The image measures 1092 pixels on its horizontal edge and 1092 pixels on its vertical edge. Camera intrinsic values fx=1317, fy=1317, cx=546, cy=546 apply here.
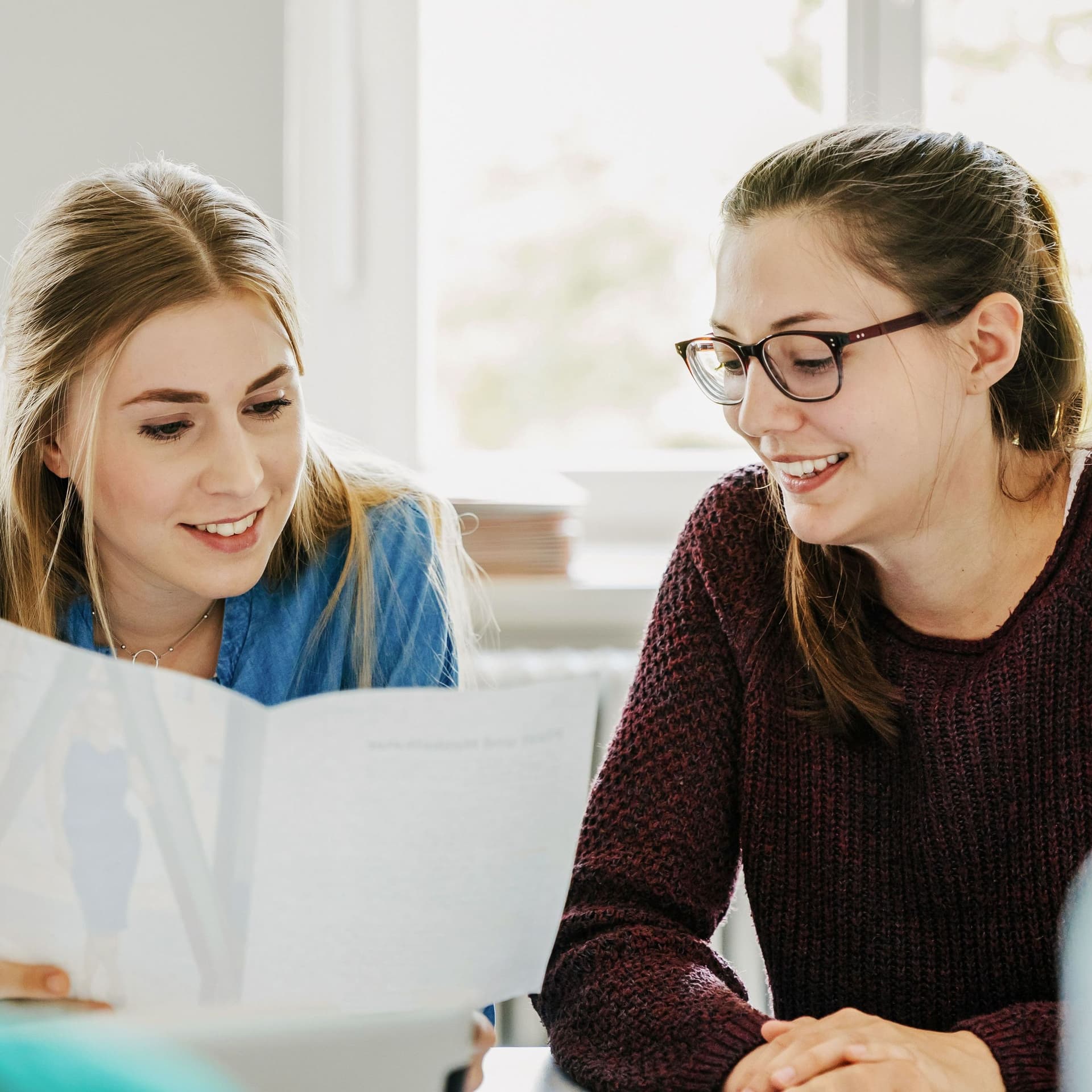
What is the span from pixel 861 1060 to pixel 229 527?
687 millimetres

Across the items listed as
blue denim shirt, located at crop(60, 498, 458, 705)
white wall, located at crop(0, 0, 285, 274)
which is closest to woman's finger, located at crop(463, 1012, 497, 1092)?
blue denim shirt, located at crop(60, 498, 458, 705)

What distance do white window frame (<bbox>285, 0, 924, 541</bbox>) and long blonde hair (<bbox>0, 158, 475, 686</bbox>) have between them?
2.64ft

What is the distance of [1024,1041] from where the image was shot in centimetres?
92

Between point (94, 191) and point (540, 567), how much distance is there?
950 millimetres

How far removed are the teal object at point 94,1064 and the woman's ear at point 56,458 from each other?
667 mm

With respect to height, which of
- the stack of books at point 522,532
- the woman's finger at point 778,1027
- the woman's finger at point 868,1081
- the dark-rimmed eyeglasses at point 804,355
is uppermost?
the dark-rimmed eyeglasses at point 804,355

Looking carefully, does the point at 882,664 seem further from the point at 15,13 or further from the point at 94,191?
the point at 15,13

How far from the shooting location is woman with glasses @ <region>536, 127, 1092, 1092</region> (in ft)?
3.51

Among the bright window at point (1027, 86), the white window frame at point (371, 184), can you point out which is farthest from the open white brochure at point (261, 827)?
the bright window at point (1027, 86)

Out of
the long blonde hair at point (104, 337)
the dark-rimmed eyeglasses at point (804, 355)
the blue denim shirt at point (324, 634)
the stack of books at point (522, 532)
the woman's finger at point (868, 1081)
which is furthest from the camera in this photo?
the stack of books at point (522, 532)

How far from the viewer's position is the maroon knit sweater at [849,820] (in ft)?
3.53

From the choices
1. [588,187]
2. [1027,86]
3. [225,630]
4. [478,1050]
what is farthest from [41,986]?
[1027,86]

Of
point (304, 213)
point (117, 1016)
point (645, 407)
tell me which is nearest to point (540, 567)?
point (645, 407)

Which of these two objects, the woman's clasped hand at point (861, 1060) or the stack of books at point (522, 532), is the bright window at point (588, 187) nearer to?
the stack of books at point (522, 532)
